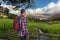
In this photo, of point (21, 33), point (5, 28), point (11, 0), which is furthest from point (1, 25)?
point (21, 33)

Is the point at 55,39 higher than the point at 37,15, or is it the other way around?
the point at 37,15

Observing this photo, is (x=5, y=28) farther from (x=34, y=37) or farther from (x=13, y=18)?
(x=34, y=37)

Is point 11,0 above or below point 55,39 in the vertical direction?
above

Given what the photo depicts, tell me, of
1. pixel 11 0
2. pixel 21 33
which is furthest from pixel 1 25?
pixel 21 33

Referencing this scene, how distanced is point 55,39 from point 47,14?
91 centimetres

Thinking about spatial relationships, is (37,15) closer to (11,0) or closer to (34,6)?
(34,6)

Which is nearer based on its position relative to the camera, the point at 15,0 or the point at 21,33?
the point at 21,33

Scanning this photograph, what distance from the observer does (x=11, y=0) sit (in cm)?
880

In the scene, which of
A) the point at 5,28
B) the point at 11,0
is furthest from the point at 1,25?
the point at 11,0

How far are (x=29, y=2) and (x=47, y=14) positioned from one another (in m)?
0.76

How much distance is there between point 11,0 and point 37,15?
1.06m

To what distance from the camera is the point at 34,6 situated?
8.66 m

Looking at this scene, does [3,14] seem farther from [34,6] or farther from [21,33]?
[21,33]

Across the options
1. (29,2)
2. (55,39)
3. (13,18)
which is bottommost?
(55,39)
